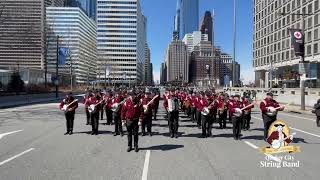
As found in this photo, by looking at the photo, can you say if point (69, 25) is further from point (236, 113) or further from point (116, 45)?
point (236, 113)

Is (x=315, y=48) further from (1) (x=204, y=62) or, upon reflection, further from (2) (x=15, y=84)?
(2) (x=15, y=84)

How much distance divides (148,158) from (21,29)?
49.4 meters

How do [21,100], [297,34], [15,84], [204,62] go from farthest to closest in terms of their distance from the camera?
[204,62] → [15,84] → [21,100] → [297,34]

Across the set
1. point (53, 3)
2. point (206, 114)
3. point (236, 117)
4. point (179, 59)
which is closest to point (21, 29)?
point (53, 3)

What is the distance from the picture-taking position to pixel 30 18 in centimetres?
6588

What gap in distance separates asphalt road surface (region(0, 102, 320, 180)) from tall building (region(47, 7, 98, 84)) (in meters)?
58.4

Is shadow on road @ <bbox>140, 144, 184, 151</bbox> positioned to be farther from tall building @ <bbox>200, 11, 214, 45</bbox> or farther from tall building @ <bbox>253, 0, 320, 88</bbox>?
tall building @ <bbox>200, 11, 214, 45</bbox>

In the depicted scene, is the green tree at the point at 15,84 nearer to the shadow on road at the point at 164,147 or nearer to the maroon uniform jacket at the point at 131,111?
the shadow on road at the point at 164,147

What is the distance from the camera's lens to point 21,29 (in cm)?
5838

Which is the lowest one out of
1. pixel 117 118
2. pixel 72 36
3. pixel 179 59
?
pixel 117 118

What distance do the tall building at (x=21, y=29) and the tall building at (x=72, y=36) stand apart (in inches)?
86.0

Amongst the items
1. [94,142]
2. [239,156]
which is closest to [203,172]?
[239,156]

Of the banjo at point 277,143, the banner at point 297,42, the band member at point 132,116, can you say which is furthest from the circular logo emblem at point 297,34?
the banjo at point 277,143

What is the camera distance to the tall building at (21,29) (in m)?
57.6
